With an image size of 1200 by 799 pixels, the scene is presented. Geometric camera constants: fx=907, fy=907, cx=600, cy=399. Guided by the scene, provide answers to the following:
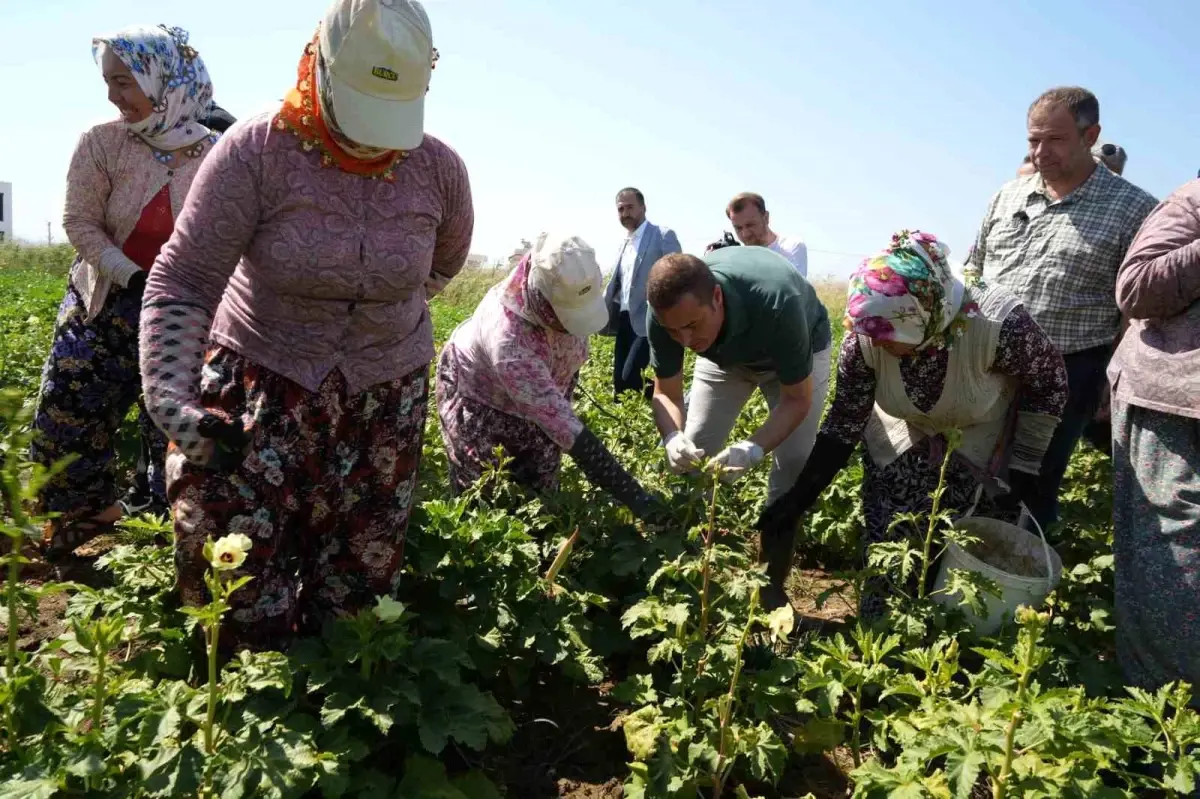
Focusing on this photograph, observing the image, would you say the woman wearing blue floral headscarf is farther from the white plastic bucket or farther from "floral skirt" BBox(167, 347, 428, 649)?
the white plastic bucket

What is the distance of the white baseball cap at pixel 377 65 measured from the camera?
180cm

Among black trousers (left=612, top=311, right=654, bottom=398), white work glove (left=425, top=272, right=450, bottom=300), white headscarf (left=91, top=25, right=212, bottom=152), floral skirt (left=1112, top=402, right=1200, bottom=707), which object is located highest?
white headscarf (left=91, top=25, right=212, bottom=152)

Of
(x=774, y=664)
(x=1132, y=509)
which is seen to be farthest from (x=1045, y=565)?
(x=774, y=664)

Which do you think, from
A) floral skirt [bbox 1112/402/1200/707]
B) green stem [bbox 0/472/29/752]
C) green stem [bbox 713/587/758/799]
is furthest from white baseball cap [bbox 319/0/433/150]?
floral skirt [bbox 1112/402/1200/707]

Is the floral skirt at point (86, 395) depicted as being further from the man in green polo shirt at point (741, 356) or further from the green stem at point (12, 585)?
the man in green polo shirt at point (741, 356)

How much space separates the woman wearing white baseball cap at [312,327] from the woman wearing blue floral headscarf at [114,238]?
116cm

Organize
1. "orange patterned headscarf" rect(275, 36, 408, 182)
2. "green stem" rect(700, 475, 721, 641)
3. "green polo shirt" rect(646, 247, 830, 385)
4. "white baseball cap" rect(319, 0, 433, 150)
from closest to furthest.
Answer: "white baseball cap" rect(319, 0, 433, 150) < "orange patterned headscarf" rect(275, 36, 408, 182) < "green stem" rect(700, 475, 721, 641) < "green polo shirt" rect(646, 247, 830, 385)

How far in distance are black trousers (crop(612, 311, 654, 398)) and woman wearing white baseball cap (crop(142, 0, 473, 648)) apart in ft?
13.6

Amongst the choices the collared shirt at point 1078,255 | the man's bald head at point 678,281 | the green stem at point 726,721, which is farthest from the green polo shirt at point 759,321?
the green stem at point 726,721

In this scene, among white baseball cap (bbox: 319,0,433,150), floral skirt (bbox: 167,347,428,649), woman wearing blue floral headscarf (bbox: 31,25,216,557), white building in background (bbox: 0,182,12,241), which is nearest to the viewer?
white baseball cap (bbox: 319,0,433,150)

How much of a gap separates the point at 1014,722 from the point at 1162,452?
45.1 inches

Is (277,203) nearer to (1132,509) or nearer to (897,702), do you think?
(897,702)

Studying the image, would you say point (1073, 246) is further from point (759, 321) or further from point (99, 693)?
point (99, 693)

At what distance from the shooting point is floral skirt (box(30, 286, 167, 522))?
3156 mm
